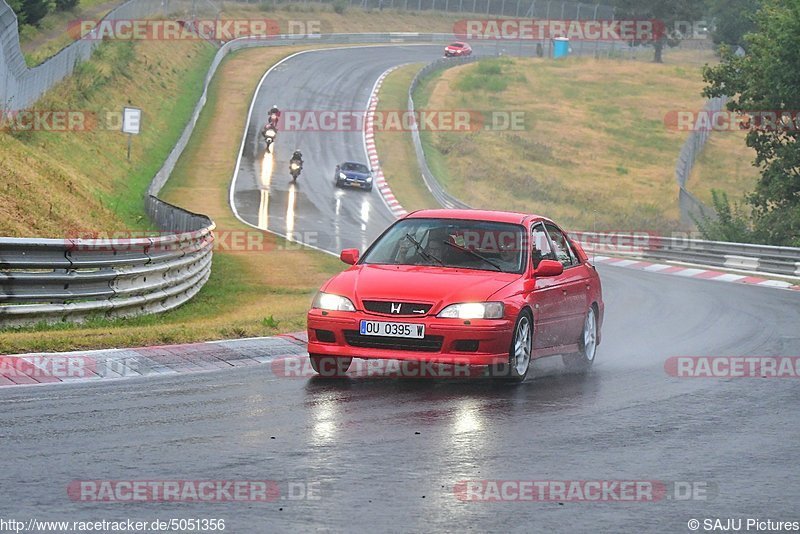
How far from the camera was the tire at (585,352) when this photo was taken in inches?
512

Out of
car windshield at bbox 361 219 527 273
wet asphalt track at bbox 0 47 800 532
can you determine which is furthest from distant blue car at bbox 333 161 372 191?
car windshield at bbox 361 219 527 273

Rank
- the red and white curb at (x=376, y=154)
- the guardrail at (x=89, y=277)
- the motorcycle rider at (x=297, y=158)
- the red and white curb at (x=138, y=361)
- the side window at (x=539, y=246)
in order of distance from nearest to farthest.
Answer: the red and white curb at (x=138, y=361)
the side window at (x=539, y=246)
the guardrail at (x=89, y=277)
the red and white curb at (x=376, y=154)
the motorcycle rider at (x=297, y=158)

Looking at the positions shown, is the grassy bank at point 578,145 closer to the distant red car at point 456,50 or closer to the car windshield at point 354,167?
the distant red car at point 456,50

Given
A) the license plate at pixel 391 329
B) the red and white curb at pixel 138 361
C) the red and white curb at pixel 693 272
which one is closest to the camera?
the red and white curb at pixel 138 361

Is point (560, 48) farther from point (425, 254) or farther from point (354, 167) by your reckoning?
point (425, 254)

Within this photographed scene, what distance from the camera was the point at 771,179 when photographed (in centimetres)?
3978

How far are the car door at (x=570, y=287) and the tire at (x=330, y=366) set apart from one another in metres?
2.27

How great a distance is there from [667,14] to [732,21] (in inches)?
415

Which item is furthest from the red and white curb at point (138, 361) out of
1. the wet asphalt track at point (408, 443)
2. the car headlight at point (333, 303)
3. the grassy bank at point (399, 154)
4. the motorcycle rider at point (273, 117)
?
the motorcycle rider at point (273, 117)

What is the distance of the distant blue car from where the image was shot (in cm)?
5228

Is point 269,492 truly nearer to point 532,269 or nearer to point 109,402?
point 109,402

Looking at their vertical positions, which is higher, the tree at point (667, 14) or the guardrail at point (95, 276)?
the tree at point (667, 14)

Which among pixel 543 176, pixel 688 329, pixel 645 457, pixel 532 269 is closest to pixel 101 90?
pixel 543 176

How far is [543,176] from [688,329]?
44619 mm
